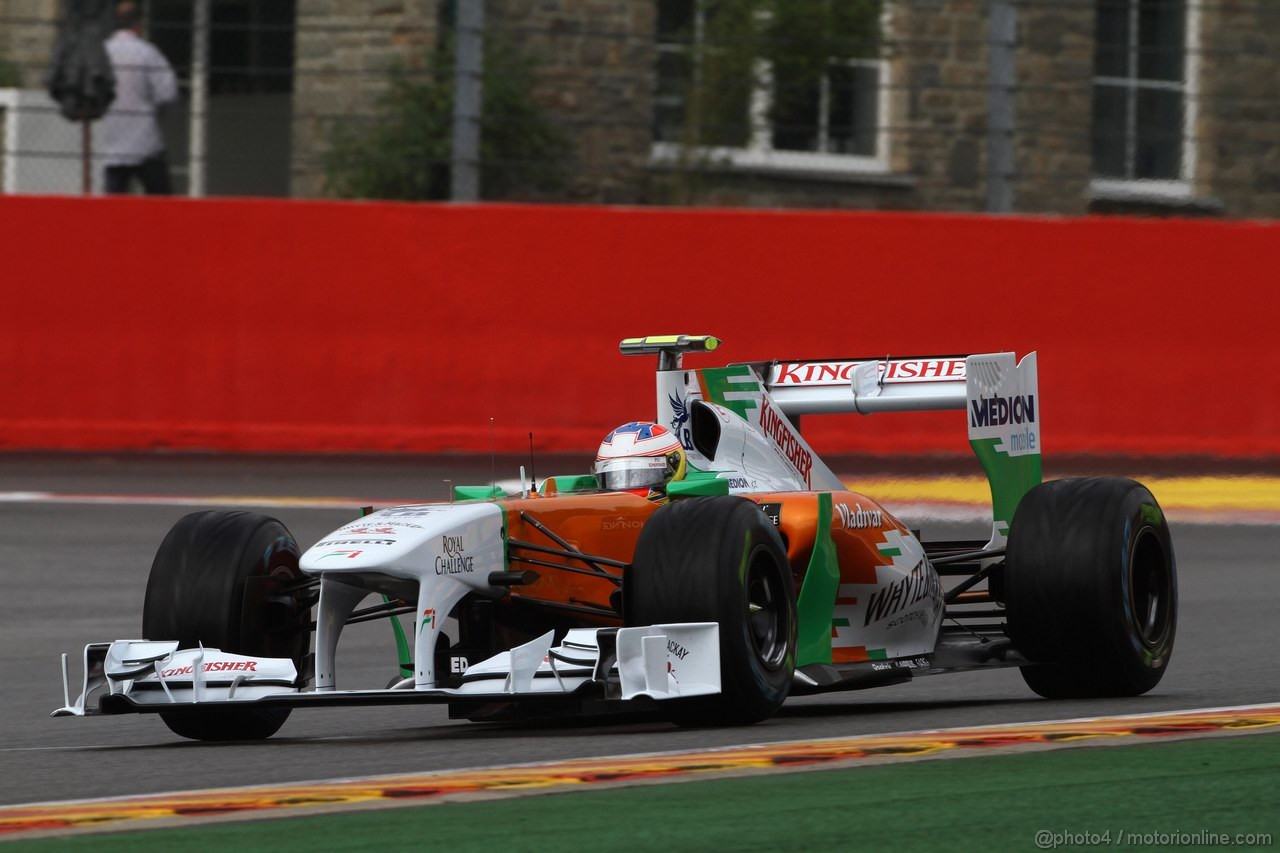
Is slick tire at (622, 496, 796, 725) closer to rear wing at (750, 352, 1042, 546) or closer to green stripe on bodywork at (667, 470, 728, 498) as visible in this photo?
green stripe on bodywork at (667, 470, 728, 498)

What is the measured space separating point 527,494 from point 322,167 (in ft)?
26.0

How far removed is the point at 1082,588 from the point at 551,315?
6971 mm

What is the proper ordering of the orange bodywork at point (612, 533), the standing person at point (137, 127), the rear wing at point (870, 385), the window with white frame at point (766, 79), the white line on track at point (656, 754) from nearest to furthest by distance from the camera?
1. the white line on track at point (656, 754)
2. the orange bodywork at point (612, 533)
3. the rear wing at point (870, 385)
4. the standing person at point (137, 127)
5. the window with white frame at point (766, 79)

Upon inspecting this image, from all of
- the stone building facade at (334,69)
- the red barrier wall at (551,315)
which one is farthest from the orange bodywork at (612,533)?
the stone building facade at (334,69)

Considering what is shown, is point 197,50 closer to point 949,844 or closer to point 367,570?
point 367,570

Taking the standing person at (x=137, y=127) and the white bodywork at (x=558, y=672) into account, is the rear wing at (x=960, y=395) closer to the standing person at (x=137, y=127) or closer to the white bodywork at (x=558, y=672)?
the white bodywork at (x=558, y=672)

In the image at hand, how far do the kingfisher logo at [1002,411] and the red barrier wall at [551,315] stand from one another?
17.2ft

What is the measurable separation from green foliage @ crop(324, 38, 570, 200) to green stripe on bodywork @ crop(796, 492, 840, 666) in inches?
291

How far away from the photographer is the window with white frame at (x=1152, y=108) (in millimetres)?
15422

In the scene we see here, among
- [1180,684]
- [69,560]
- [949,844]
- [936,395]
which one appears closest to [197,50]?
[69,560]

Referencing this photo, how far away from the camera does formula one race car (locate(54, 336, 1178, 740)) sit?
6469 millimetres

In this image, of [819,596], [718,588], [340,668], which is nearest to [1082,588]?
[819,596]

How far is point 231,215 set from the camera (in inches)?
551

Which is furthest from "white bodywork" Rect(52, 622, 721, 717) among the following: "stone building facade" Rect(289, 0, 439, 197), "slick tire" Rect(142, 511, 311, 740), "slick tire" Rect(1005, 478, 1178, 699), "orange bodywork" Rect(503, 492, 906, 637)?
"stone building facade" Rect(289, 0, 439, 197)
